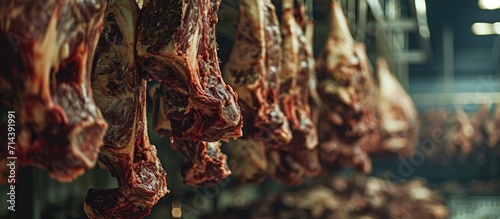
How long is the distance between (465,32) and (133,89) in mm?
8041

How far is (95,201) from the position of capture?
258cm

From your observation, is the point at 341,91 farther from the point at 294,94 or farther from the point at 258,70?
the point at 258,70

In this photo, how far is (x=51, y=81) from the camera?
5.94 feet

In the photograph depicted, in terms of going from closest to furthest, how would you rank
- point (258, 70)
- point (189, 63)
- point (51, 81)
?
point (51, 81), point (189, 63), point (258, 70)

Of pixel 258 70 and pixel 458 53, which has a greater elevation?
pixel 458 53

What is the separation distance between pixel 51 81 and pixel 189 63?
72cm

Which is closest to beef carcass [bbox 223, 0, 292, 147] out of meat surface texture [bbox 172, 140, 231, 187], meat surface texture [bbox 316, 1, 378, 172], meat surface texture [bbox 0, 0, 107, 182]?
meat surface texture [bbox 172, 140, 231, 187]

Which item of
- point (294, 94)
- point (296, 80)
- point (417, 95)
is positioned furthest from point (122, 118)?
point (417, 95)

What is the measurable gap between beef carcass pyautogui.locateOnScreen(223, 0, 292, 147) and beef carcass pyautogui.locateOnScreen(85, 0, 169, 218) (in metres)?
1.04

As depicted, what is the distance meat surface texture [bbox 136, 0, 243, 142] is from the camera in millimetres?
2459

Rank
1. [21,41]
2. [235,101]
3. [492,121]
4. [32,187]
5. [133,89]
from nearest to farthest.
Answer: [21,41] < [133,89] < [235,101] < [32,187] < [492,121]

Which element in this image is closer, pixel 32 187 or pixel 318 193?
pixel 32 187

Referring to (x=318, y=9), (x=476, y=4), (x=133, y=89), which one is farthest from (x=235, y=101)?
(x=476, y=4)

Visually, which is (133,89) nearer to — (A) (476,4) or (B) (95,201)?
(B) (95,201)
